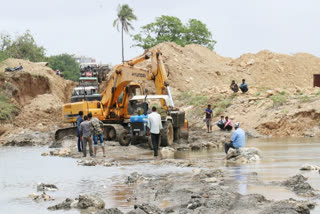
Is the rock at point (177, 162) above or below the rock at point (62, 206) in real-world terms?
above

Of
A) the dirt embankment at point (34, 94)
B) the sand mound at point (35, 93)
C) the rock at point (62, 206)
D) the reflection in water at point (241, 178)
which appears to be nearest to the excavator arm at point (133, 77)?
the reflection in water at point (241, 178)

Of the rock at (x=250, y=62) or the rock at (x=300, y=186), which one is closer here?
the rock at (x=300, y=186)

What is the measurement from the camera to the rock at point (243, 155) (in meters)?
17.3

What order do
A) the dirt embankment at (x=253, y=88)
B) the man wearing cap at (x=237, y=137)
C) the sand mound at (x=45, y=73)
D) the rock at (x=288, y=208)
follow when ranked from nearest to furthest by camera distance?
1. the rock at (x=288, y=208)
2. the man wearing cap at (x=237, y=137)
3. the dirt embankment at (x=253, y=88)
4. the sand mound at (x=45, y=73)

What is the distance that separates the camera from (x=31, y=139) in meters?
35.7

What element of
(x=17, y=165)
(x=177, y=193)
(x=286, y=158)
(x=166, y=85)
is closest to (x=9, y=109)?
(x=166, y=85)

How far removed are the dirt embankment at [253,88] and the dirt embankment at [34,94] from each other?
10.3 m

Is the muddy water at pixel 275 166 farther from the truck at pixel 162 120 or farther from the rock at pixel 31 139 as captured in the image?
the rock at pixel 31 139

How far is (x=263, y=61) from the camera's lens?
199 feet

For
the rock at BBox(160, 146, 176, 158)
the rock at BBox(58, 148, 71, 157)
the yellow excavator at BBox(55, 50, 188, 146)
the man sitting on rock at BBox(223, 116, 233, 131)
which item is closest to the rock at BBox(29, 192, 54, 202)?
Result: the rock at BBox(160, 146, 176, 158)

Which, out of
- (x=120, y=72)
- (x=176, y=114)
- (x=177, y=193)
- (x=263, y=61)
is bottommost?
(x=177, y=193)

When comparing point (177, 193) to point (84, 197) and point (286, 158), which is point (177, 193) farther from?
point (286, 158)

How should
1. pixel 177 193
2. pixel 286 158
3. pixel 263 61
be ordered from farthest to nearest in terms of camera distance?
pixel 263 61
pixel 286 158
pixel 177 193

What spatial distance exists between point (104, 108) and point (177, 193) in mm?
16991
